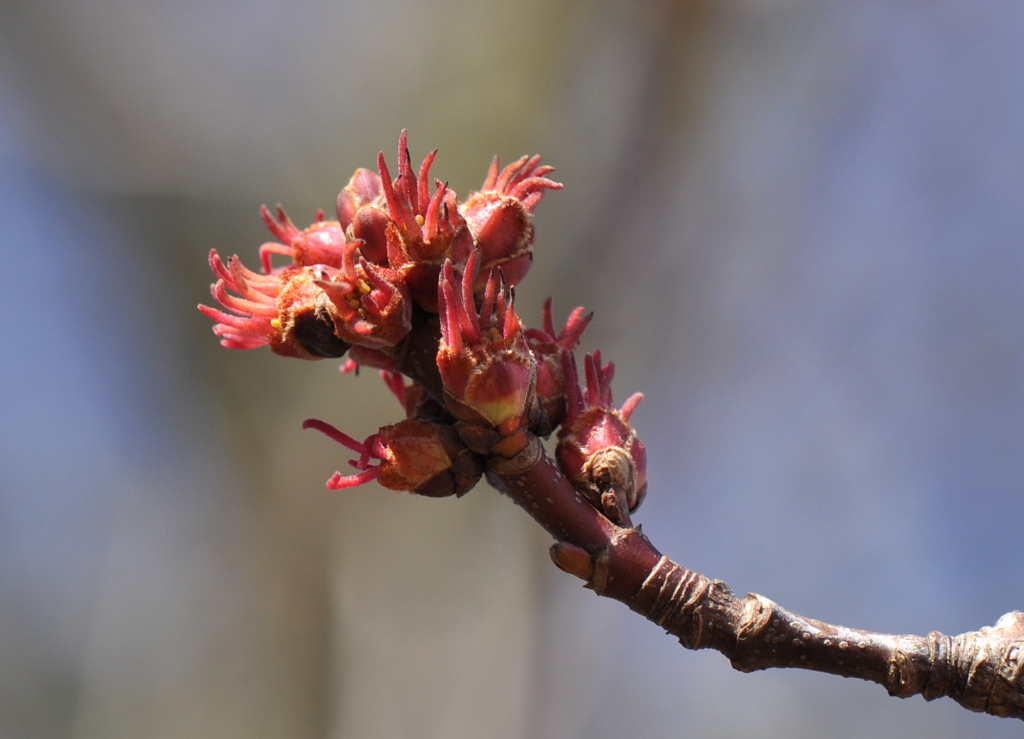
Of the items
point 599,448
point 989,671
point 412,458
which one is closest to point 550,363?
point 599,448

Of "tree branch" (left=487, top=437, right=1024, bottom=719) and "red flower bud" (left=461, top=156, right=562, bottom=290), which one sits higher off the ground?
"red flower bud" (left=461, top=156, right=562, bottom=290)

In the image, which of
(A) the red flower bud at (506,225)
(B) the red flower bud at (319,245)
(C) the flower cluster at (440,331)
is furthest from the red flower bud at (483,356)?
(B) the red flower bud at (319,245)

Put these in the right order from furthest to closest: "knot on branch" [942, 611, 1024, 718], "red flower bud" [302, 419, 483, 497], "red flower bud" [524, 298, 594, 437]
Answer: "red flower bud" [524, 298, 594, 437]
"red flower bud" [302, 419, 483, 497]
"knot on branch" [942, 611, 1024, 718]

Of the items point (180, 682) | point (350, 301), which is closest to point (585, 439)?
point (350, 301)

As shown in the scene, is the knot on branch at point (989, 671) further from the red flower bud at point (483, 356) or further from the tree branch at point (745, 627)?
the red flower bud at point (483, 356)

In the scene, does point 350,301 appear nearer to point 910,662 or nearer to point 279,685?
point 910,662

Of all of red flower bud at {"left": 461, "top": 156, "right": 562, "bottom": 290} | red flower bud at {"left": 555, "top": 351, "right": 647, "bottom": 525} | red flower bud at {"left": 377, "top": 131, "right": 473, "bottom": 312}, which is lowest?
red flower bud at {"left": 555, "top": 351, "right": 647, "bottom": 525}

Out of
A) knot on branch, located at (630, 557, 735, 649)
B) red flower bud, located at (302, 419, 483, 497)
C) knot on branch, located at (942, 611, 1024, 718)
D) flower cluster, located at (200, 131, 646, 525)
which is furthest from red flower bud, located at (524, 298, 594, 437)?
knot on branch, located at (942, 611, 1024, 718)

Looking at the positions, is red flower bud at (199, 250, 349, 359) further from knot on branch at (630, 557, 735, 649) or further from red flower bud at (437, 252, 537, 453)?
knot on branch at (630, 557, 735, 649)
